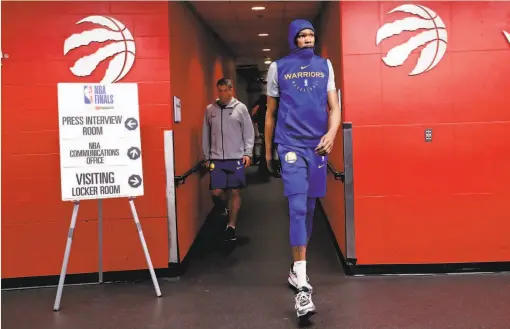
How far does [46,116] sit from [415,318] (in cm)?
286

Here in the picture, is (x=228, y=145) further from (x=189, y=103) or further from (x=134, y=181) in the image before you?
(x=134, y=181)

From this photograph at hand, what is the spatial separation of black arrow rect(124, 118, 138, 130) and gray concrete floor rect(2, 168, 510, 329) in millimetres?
1162

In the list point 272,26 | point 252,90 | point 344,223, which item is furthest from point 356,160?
point 252,90

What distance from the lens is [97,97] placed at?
3.29 meters

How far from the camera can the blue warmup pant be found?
297 centimetres

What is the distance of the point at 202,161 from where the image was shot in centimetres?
553

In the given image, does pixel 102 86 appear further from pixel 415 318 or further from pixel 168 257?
pixel 415 318

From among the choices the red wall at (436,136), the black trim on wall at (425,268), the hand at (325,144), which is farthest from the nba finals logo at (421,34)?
the black trim on wall at (425,268)

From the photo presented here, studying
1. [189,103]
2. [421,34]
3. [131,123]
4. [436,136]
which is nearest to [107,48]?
[131,123]

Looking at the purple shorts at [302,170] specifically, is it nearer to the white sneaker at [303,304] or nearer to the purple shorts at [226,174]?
the white sneaker at [303,304]

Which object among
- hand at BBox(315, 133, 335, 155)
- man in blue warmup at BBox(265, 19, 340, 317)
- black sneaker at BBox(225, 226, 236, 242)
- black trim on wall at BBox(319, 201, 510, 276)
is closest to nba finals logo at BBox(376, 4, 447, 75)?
man in blue warmup at BBox(265, 19, 340, 317)

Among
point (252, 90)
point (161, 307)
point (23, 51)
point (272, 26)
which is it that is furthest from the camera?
point (252, 90)

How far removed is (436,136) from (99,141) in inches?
94.4

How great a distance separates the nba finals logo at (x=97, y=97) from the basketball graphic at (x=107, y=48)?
37cm
